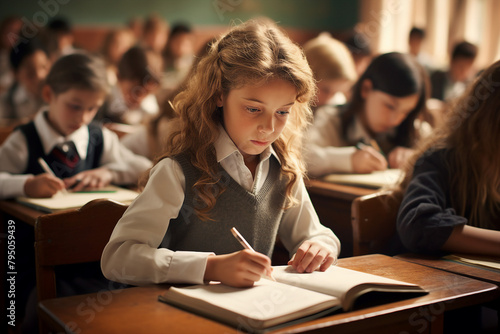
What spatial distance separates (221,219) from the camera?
134 cm

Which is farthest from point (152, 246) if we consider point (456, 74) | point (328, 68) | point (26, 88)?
point (456, 74)

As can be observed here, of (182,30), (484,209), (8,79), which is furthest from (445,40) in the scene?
(484,209)

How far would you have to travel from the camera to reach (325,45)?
130 inches

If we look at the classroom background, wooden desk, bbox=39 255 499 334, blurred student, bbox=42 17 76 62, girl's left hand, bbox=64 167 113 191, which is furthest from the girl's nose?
the classroom background

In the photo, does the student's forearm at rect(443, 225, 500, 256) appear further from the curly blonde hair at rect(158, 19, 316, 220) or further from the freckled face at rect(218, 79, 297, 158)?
the freckled face at rect(218, 79, 297, 158)

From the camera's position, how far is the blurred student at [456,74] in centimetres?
614

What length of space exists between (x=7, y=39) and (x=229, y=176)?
6.73 metres

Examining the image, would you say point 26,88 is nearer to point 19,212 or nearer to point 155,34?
point 155,34

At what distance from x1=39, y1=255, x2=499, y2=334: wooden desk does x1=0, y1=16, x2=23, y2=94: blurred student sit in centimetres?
654

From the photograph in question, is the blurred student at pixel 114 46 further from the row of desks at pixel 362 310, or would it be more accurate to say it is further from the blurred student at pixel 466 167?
the row of desks at pixel 362 310

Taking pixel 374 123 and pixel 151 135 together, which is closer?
pixel 374 123

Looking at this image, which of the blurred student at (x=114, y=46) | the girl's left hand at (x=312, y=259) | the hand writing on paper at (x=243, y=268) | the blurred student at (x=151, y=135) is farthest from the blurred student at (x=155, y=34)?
the hand writing on paper at (x=243, y=268)

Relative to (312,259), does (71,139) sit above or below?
above

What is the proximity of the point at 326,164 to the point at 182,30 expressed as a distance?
220 inches
